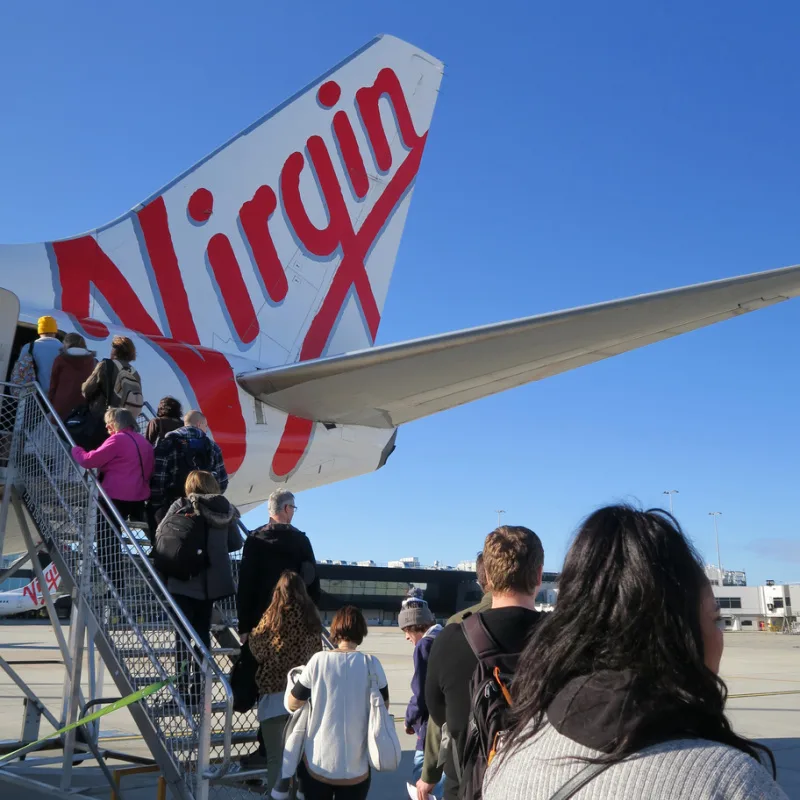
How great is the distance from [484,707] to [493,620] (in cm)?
48

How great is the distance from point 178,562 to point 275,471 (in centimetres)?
420

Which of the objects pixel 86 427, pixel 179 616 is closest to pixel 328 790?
pixel 179 616

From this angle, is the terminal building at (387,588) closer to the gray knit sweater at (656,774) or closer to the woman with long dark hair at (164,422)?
the woman with long dark hair at (164,422)

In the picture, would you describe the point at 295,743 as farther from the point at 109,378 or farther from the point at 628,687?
the point at 109,378

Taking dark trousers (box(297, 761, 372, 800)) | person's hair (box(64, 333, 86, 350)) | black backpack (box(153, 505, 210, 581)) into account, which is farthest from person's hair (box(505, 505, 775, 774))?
person's hair (box(64, 333, 86, 350))


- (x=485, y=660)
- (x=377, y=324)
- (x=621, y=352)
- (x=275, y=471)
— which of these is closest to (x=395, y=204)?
(x=377, y=324)

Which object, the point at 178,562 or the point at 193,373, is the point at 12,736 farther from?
the point at 178,562

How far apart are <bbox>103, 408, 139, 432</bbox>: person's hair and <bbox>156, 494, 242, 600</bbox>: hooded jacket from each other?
3.51ft

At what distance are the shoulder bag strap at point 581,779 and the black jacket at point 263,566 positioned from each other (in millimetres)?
4078

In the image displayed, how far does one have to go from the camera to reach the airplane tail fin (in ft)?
33.6

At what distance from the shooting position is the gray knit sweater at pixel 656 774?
1.25m

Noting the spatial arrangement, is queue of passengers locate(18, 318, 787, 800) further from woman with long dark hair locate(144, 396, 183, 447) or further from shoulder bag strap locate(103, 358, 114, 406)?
shoulder bag strap locate(103, 358, 114, 406)

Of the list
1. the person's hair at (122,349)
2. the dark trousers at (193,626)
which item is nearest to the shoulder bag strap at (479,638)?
the dark trousers at (193,626)

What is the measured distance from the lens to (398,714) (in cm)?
1175
